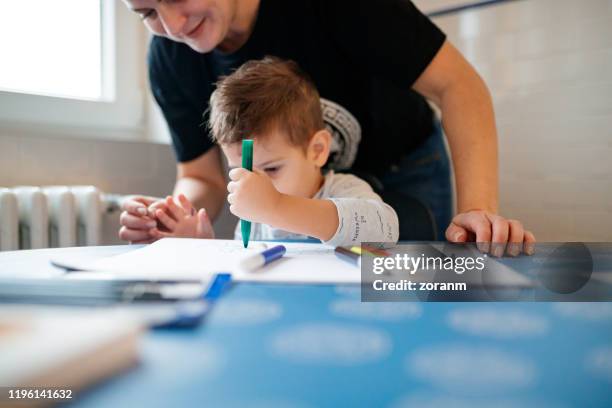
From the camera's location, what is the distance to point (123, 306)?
1.09 feet

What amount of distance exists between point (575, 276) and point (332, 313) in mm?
256

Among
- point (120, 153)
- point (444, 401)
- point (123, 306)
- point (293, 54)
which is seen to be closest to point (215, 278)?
point (123, 306)

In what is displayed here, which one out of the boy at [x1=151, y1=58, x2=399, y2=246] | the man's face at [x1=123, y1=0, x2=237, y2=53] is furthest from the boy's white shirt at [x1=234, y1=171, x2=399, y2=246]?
the man's face at [x1=123, y1=0, x2=237, y2=53]

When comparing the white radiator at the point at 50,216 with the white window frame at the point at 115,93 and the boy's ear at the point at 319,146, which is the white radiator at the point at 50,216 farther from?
the boy's ear at the point at 319,146

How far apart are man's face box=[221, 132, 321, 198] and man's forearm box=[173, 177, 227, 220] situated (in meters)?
0.27

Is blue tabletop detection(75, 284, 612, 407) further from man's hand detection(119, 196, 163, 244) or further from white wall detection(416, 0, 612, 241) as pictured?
white wall detection(416, 0, 612, 241)

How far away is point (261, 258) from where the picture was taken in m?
0.52

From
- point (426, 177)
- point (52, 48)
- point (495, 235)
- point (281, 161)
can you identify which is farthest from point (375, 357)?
point (52, 48)

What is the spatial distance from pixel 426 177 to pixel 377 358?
0.79 meters

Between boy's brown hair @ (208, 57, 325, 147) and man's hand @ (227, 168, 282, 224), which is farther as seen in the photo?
boy's brown hair @ (208, 57, 325, 147)

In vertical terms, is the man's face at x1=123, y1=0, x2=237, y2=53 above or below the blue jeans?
above

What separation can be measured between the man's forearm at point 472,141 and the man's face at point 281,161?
0.79 ft

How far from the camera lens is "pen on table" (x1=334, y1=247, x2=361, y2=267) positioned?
53 cm

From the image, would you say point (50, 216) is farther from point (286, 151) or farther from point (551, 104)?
point (551, 104)
